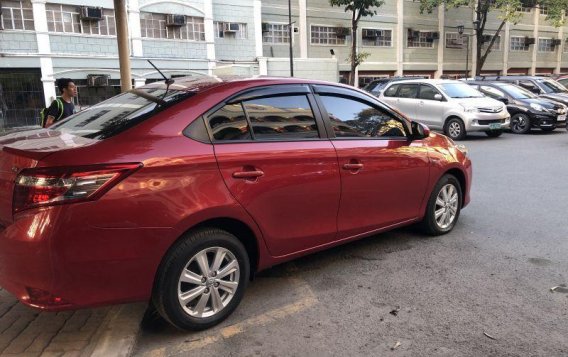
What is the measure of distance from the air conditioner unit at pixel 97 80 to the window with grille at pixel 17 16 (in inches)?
133

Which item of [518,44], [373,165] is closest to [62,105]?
[373,165]

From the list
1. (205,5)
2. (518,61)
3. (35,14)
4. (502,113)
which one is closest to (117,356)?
(502,113)

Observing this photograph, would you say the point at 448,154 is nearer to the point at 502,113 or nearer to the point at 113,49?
the point at 502,113

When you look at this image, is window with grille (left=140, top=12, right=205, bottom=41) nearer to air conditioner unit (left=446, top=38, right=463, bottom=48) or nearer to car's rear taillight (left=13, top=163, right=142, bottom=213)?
air conditioner unit (left=446, top=38, right=463, bottom=48)

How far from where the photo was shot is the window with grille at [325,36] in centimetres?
3216

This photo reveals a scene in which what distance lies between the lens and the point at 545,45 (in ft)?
147

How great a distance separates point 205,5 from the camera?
1059 inches

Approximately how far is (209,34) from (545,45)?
33.6 meters

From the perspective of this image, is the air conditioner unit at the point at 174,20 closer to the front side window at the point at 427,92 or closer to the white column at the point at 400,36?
the front side window at the point at 427,92

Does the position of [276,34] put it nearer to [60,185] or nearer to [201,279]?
[201,279]

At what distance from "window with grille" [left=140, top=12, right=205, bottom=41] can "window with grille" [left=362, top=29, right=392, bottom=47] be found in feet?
40.7

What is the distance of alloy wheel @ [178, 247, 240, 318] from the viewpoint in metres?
3.00

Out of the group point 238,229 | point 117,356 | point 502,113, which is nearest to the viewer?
point 117,356

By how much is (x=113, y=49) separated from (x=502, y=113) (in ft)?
64.2
